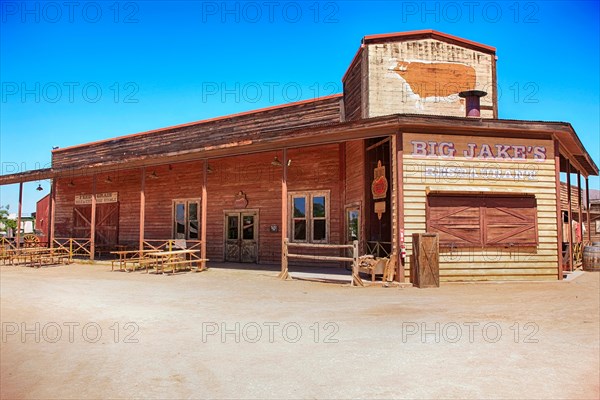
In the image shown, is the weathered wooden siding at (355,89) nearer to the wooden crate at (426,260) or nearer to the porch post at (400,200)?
the porch post at (400,200)

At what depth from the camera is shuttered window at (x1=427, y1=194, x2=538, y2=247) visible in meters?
10.9

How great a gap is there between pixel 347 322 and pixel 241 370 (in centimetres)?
240

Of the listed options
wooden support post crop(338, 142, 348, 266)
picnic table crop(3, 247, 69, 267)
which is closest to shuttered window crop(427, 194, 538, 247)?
wooden support post crop(338, 142, 348, 266)

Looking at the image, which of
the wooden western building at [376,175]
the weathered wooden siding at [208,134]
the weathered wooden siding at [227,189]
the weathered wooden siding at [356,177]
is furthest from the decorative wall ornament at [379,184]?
the weathered wooden siding at [208,134]

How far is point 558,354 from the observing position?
4.88 meters

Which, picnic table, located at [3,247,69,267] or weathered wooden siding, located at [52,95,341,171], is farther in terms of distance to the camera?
picnic table, located at [3,247,69,267]

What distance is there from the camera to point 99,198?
862 inches

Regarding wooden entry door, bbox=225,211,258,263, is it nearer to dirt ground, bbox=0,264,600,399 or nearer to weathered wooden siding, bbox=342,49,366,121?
weathered wooden siding, bbox=342,49,366,121

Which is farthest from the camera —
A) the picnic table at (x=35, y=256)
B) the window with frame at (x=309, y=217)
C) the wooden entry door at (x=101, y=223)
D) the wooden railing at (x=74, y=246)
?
the wooden entry door at (x=101, y=223)

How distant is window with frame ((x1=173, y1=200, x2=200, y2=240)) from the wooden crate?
10.5 m

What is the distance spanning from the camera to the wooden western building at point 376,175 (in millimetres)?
10898

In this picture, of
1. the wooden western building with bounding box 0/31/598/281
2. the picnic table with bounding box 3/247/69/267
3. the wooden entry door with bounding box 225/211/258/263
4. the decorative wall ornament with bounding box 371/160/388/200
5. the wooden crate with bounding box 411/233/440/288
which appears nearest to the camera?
the wooden crate with bounding box 411/233/440/288

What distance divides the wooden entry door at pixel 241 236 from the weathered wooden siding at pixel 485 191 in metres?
7.54

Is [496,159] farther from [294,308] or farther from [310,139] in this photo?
[294,308]
